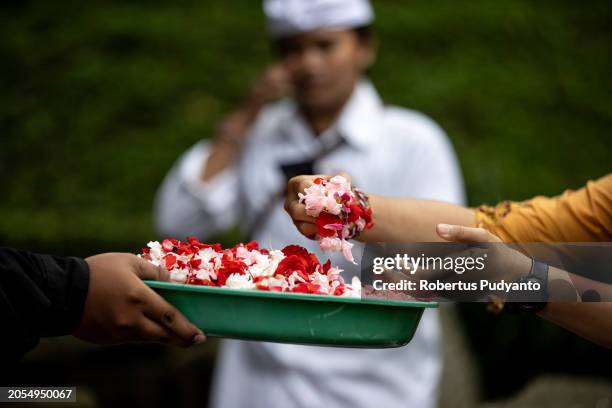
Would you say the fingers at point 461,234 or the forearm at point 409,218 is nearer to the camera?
the fingers at point 461,234

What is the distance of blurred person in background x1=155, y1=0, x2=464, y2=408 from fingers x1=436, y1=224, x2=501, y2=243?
1316 millimetres

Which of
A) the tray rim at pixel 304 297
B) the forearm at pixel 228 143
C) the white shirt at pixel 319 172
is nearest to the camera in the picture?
the tray rim at pixel 304 297

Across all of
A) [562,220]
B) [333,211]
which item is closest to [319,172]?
[562,220]

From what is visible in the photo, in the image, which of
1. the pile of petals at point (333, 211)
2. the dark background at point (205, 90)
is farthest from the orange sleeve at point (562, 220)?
the dark background at point (205, 90)

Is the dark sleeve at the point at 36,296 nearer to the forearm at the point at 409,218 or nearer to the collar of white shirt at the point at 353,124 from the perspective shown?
the forearm at the point at 409,218

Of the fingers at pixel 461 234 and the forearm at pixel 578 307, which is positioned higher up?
the fingers at pixel 461 234

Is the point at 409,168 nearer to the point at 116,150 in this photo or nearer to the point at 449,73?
the point at 116,150

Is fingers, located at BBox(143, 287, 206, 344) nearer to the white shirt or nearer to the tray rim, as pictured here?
the tray rim

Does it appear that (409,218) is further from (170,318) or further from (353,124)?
(353,124)

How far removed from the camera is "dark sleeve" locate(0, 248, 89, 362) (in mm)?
2039

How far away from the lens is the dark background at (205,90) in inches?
248

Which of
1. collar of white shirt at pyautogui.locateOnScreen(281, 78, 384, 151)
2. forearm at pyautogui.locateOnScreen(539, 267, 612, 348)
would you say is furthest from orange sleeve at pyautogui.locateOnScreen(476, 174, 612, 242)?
collar of white shirt at pyautogui.locateOnScreen(281, 78, 384, 151)

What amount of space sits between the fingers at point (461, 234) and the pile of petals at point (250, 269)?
23 cm

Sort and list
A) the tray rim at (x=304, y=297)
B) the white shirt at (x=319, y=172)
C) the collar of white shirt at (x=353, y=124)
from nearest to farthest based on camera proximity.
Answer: the tray rim at (x=304, y=297) → the white shirt at (x=319, y=172) → the collar of white shirt at (x=353, y=124)
